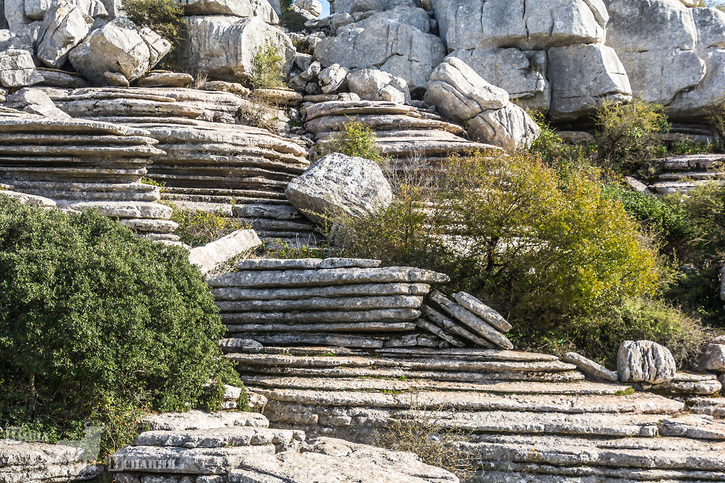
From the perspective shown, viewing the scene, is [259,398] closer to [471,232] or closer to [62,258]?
[62,258]

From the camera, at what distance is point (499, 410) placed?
9500 mm

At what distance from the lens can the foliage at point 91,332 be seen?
7543 mm

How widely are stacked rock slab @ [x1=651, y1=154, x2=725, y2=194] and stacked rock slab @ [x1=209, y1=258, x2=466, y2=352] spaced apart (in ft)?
43.2

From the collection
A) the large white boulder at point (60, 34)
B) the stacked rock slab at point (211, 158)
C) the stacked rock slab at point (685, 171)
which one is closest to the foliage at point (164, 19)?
the large white boulder at point (60, 34)

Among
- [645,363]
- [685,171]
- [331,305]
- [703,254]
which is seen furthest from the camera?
[685,171]

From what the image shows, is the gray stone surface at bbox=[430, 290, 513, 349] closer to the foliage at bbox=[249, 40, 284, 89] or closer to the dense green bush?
the dense green bush

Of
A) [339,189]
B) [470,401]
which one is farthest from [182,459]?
[339,189]

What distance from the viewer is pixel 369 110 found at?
20906mm

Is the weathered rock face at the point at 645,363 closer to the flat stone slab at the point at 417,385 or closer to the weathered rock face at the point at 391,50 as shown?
the flat stone slab at the point at 417,385

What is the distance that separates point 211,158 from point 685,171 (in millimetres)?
16851

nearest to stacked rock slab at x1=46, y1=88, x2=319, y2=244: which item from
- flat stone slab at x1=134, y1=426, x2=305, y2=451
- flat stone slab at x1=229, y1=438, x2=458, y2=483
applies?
flat stone slab at x1=134, y1=426, x2=305, y2=451

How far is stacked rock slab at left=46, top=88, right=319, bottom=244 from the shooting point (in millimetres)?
17016

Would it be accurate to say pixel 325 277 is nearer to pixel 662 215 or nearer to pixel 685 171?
pixel 662 215

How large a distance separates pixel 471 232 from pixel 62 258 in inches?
306
